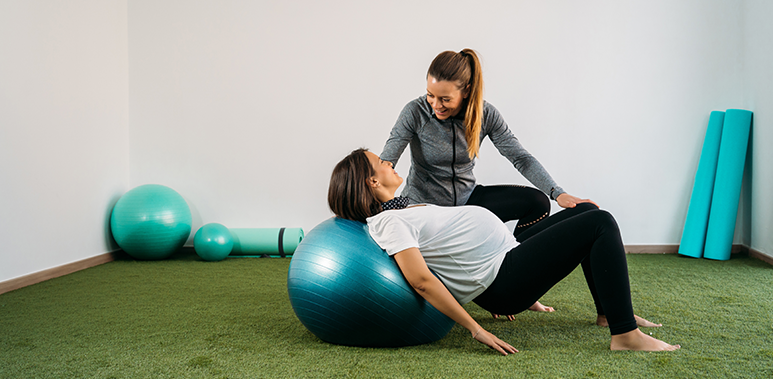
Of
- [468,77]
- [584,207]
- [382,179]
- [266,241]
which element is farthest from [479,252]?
[266,241]

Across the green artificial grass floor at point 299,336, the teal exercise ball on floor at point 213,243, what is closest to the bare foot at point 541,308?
the green artificial grass floor at point 299,336

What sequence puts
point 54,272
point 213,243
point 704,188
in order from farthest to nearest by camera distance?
point 704,188, point 213,243, point 54,272

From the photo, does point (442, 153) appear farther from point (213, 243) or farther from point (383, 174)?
point (213, 243)

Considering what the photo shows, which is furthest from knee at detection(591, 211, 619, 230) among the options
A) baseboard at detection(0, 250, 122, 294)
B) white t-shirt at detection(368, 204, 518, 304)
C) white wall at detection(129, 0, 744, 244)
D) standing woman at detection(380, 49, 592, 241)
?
baseboard at detection(0, 250, 122, 294)

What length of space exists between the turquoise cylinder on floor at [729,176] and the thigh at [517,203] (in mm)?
2138

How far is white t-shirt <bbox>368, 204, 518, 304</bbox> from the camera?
1.59 metres

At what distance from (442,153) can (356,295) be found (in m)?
0.98

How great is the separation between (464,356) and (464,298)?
195 mm

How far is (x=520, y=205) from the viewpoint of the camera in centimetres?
228

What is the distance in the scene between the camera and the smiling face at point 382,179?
1696 mm

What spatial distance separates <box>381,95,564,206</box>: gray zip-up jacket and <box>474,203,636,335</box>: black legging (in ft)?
1.97

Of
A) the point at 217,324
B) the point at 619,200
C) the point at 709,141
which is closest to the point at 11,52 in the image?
the point at 217,324

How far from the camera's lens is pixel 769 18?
3.40 metres

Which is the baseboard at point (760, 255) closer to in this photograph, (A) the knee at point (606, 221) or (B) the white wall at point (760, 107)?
(B) the white wall at point (760, 107)
